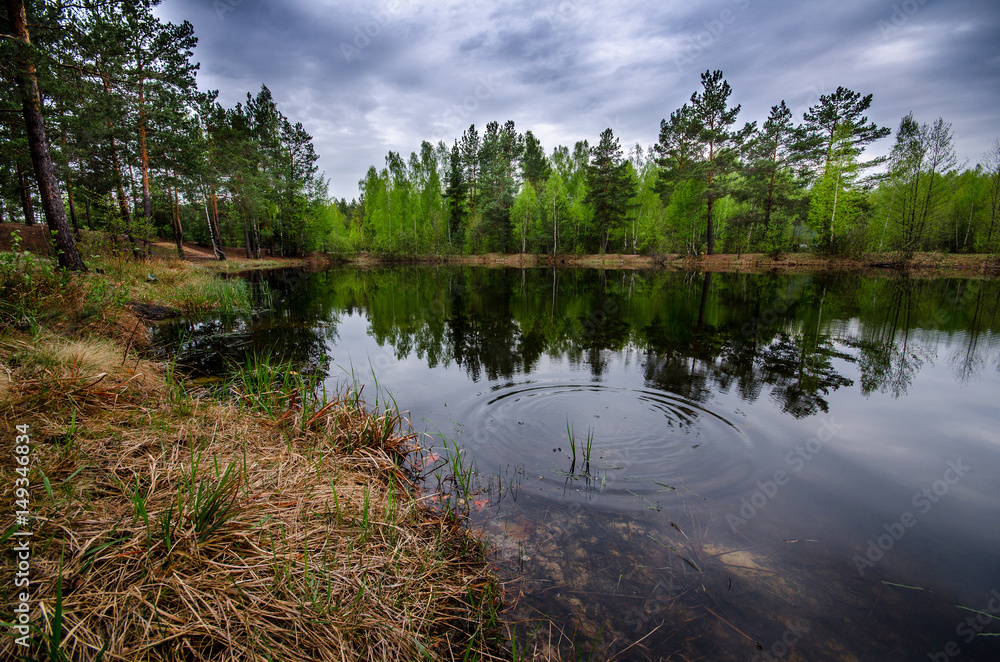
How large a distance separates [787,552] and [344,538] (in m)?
3.56

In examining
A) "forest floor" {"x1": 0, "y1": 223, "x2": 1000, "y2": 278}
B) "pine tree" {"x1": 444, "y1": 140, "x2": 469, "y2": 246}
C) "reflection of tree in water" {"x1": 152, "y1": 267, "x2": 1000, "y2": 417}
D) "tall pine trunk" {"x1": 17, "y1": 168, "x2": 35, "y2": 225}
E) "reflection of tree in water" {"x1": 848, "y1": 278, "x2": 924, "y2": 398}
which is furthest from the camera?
"pine tree" {"x1": 444, "y1": 140, "x2": 469, "y2": 246}

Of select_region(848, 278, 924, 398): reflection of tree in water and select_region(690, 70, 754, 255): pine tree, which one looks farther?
select_region(690, 70, 754, 255): pine tree

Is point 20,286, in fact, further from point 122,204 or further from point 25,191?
point 25,191

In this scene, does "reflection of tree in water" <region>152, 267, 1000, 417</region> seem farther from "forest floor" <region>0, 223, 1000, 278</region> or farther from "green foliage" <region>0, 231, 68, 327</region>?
"forest floor" <region>0, 223, 1000, 278</region>

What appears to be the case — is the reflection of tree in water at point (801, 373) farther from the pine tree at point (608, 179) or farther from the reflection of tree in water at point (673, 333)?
the pine tree at point (608, 179)

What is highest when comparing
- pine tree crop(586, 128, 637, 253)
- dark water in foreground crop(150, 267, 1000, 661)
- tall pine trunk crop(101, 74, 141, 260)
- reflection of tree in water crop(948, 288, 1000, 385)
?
pine tree crop(586, 128, 637, 253)

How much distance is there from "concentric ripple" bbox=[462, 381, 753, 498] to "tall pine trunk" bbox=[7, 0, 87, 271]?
10366mm

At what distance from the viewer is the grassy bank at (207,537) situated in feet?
5.95

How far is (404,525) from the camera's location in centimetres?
315

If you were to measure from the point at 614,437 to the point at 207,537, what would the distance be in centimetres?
444

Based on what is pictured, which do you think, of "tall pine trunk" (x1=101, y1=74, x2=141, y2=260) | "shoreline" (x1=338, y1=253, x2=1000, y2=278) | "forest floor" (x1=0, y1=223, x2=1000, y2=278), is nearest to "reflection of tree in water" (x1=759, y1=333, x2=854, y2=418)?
"tall pine trunk" (x1=101, y1=74, x2=141, y2=260)

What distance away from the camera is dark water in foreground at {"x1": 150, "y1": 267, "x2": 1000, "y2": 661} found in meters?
2.69

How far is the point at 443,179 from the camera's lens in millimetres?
55094

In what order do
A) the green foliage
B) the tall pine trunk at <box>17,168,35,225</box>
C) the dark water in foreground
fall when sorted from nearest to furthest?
the dark water in foreground → the green foliage → the tall pine trunk at <box>17,168,35,225</box>
